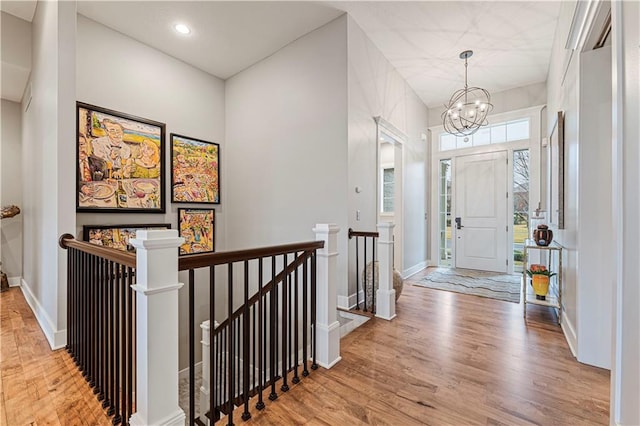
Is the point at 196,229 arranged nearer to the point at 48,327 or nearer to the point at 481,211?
the point at 48,327

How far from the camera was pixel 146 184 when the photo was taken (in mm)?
3424

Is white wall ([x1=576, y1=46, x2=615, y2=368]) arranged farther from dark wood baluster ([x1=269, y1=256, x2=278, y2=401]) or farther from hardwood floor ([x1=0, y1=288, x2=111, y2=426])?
hardwood floor ([x1=0, y1=288, x2=111, y2=426])

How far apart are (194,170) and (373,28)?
2959 millimetres

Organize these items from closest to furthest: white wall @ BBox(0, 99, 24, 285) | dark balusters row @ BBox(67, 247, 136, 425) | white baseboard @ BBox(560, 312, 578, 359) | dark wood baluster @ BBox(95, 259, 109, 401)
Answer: dark balusters row @ BBox(67, 247, 136, 425) < dark wood baluster @ BBox(95, 259, 109, 401) < white baseboard @ BBox(560, 312, 578, 359) < white wall @ BBox(0, 99, 24, 285)

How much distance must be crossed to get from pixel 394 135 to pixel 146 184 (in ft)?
11.3

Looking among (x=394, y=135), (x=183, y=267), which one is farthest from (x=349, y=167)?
(x=183, y=267)

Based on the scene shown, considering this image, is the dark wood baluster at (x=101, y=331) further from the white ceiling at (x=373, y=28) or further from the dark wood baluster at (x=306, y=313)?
the white ceiling at (x=373, y=28)

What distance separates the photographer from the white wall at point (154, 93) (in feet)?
9.90

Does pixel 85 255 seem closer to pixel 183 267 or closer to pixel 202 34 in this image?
pixel 183 267

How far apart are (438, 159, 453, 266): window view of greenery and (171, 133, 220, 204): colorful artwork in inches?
164

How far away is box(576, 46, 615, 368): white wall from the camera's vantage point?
1.92 m

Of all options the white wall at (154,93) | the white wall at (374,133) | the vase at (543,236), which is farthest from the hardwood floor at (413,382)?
the white wall at (154,93)

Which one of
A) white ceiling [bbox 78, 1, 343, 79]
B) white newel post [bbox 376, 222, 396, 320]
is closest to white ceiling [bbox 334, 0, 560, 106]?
white ceiling [bbox 78, 1, 343, 79]

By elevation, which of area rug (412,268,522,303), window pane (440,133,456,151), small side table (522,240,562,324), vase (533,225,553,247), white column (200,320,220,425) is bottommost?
white column (200,320,220,425)
